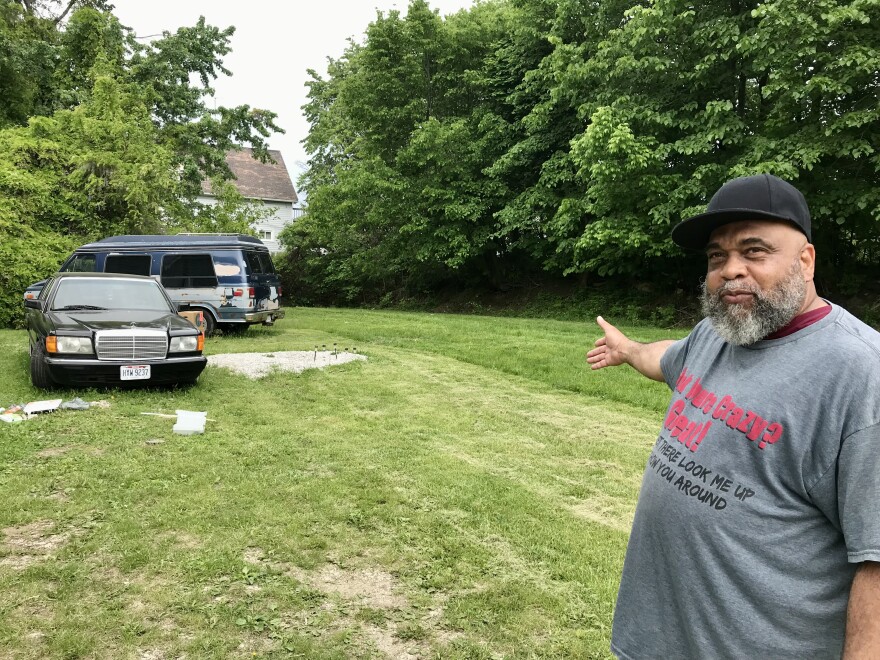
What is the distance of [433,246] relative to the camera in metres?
26.1

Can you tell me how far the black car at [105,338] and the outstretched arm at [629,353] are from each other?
7.02 metres

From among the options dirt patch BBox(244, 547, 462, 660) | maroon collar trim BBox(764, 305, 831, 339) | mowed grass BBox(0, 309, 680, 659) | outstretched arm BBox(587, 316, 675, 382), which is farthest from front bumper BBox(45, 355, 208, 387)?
maroon collar trim BBox(764, 305, 831, 339)

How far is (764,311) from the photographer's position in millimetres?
1605

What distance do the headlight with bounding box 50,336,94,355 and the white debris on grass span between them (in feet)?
8.20

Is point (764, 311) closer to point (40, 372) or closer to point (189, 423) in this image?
point (189, 423)

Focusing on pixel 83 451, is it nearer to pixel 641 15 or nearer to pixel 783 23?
pixel 783 23

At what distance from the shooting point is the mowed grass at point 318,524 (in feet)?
10.1

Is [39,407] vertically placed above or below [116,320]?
below

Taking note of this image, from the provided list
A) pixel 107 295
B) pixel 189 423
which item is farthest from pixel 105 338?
pixel 189 423

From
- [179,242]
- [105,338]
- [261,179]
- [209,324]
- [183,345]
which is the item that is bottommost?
[209,324]

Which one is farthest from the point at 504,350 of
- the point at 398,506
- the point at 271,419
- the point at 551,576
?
the point at 551,576

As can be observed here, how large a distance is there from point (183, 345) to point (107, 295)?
1.76 meters

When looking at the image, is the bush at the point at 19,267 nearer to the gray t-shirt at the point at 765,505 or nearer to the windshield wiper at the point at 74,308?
the windshield wiper at the point at 74,308

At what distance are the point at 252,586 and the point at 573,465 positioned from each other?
3.27 meters
